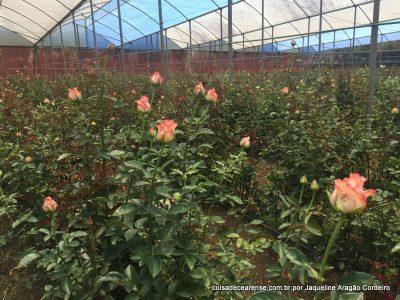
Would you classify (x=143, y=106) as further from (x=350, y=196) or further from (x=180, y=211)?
(x=350, y=196)

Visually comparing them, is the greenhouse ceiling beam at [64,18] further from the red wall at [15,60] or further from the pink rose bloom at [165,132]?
the pink rose bloom at [165,132]

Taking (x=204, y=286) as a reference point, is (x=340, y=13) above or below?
above

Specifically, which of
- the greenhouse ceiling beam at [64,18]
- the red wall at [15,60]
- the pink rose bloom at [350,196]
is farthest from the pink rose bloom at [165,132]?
the red wall at [15,60]

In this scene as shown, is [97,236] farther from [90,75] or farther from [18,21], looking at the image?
[18,21]

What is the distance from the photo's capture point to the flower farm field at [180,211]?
1.26 metres

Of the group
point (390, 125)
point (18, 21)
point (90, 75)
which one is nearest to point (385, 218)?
point (390, 125)

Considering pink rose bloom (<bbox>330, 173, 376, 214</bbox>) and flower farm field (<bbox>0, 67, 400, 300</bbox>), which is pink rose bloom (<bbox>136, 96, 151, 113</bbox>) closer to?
flower farm field (<bbox>0, 67, 400, 300</bbox>)

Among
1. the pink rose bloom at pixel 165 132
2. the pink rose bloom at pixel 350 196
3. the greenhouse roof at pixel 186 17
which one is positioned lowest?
the pink rose bloom at pixel 350 196

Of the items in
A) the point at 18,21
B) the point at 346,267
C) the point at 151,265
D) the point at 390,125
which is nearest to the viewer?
the point at 151,265

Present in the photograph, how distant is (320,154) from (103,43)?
62.3ft

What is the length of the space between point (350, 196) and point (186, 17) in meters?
14.1

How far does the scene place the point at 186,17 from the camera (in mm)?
13773

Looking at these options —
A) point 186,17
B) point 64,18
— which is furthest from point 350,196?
point 64,18

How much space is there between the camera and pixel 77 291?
4.64 ft
